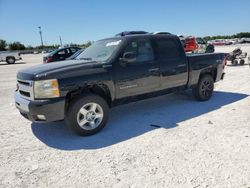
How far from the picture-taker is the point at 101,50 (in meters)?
5.13

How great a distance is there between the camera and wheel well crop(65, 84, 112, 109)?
421 centimetres

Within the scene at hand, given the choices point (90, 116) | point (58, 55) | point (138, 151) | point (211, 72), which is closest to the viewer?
point (138, 151)

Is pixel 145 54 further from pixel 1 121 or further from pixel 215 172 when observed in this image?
pixel 1 121

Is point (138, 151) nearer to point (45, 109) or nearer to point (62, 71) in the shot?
point (45, 109)

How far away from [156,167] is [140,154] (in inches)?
17.0

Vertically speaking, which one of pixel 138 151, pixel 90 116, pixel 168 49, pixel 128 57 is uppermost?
pixel 168 49

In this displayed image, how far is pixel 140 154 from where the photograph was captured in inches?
140

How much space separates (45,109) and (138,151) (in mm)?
1668

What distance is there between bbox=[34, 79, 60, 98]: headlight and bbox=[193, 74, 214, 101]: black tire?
3.87 metres

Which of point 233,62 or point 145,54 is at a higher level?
point 145,54

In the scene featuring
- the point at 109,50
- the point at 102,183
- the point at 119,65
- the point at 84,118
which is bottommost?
the point at 102,183

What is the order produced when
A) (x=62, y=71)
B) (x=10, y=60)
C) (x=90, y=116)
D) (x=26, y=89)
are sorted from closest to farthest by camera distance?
(x=62, y=71) < (x=26, y=89) < (x=90, y=116) < (x=10, y=60)

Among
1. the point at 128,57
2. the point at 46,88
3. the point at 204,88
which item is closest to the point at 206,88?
the point at 204,88

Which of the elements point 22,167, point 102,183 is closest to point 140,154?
point 102,183
